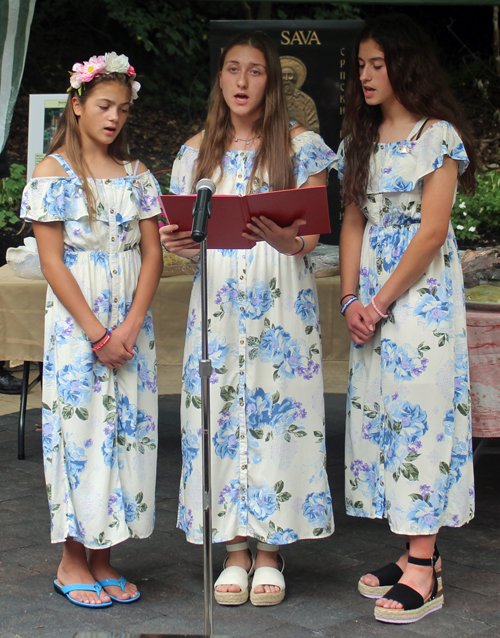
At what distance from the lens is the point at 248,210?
7.96 feet

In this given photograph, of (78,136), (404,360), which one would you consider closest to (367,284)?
(404,360)

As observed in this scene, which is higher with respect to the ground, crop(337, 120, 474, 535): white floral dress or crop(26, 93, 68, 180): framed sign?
crop(26, 93, 68, 180): framed sign

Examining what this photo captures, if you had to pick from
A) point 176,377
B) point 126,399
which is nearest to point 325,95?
point 176,377

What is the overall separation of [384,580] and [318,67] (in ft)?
11.7

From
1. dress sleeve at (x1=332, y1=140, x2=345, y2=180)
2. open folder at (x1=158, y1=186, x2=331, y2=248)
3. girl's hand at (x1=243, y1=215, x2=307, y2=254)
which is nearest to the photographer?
open folder at (x1=158, y1=186, x2=331, y2=248)

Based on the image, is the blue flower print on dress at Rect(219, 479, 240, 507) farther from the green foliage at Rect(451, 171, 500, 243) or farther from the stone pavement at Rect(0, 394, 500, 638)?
the green foliage at Rect(451, 171, 500, 243)

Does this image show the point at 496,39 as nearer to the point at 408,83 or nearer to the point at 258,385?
the point at 408,83

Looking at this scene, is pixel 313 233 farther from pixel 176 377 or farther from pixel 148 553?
pixel 176 377

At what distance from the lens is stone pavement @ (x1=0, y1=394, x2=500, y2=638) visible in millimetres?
2590

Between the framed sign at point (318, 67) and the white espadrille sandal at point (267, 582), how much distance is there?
283cm

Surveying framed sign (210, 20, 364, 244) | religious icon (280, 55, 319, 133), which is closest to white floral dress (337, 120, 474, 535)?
framed sign (210, 20, 364, 244)

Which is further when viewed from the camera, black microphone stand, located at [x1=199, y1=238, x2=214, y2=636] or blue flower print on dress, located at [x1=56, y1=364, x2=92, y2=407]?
blue flower print on dress, located at [x1=56, y1=364, x2=92, y2=407]

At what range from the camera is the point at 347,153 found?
9.40 feet

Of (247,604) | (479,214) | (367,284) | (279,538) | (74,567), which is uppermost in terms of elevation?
(479,214)
